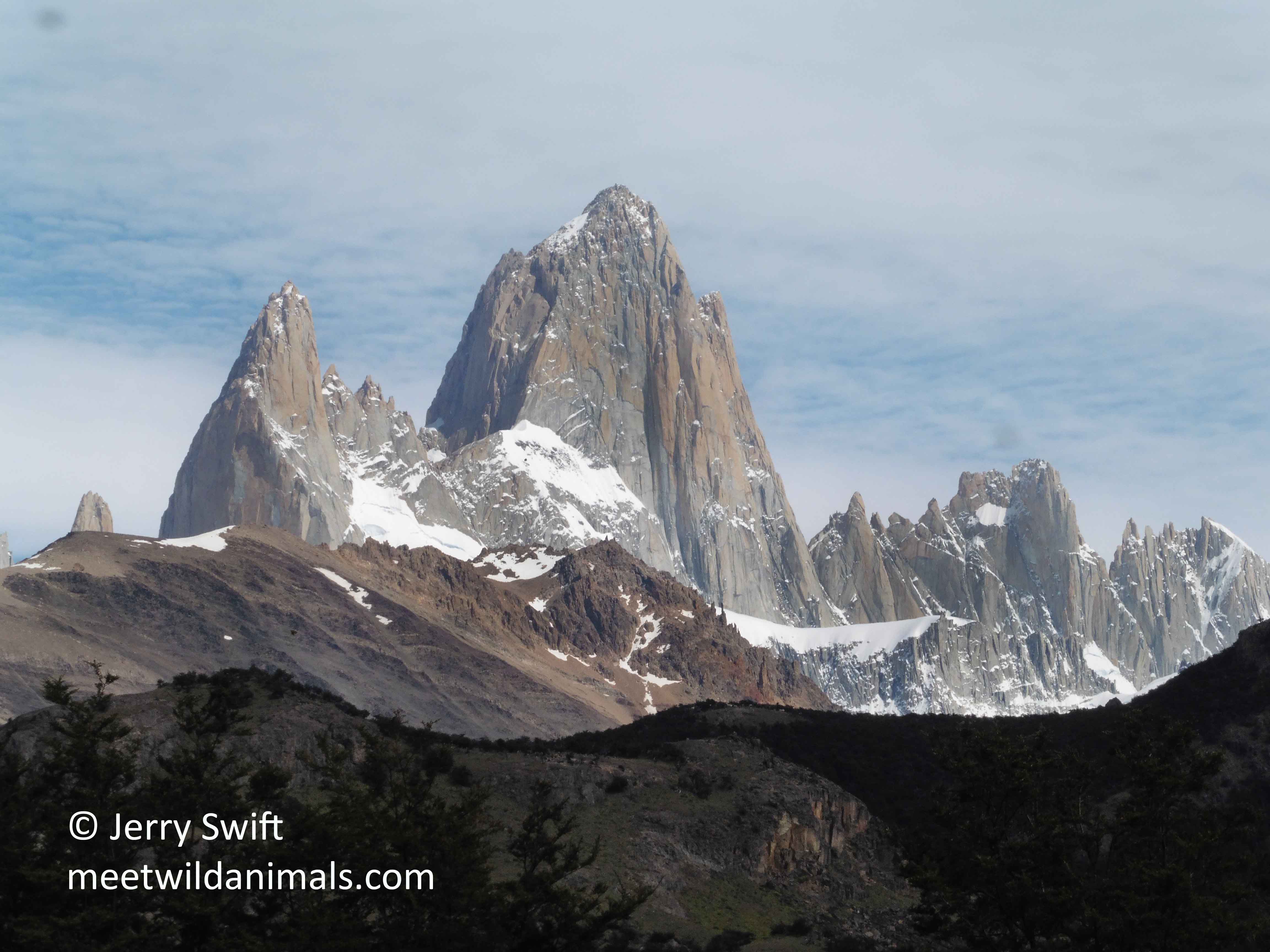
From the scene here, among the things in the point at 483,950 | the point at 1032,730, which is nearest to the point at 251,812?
the point at 483,950

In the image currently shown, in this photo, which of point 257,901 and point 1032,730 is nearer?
point 257,901

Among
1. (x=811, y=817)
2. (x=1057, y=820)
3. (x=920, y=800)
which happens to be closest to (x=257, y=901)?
(x=1057, y=820)

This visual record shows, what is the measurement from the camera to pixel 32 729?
66.2m

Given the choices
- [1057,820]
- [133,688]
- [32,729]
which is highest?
[133,688]

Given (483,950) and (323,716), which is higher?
(323,716)

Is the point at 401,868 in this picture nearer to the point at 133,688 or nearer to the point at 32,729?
the point at 32,729

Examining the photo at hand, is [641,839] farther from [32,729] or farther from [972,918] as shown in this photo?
[32,729]

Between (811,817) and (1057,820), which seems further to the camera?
(811,817)

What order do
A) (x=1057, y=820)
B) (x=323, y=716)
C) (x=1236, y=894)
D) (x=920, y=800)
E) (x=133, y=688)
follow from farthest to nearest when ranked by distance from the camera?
(x=133, y=688) → (x=920, y=800) → (x=323, y=716) → (x=1057, y=820) → (x=1236, y=894)

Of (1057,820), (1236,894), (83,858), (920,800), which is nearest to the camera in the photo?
(83,858)

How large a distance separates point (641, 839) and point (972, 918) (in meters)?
22.8

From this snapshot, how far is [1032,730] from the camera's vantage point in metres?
97.7

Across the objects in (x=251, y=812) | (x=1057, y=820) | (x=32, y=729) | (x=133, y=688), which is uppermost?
(x=133, y=688)

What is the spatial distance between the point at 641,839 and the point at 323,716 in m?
17.7
